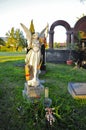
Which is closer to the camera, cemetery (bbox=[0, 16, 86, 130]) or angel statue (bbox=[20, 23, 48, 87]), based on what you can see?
cemetery (bbox=[0, 16, 86, 130])

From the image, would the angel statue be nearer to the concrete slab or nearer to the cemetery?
the cemetery

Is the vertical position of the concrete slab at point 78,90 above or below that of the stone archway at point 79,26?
below

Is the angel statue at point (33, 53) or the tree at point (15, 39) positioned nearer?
the angel statue at point (33, 53)

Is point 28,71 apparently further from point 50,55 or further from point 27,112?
point 50,55

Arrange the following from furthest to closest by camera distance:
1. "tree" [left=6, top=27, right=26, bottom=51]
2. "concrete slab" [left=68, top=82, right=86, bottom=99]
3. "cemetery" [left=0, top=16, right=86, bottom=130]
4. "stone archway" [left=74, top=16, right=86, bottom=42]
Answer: "tree" [left=6, top=27, right=26, bottom=51] → "stone archway" [left=74, top=16, right=86, bottom=42] → "concrete slab" [left=68, top=82, right=86, bottom=99] → "cemetery" [left=0, top=16, right=86, bottom=130]

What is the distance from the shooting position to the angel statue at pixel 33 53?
259 inches

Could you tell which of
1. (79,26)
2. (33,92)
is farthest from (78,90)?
(79,26)

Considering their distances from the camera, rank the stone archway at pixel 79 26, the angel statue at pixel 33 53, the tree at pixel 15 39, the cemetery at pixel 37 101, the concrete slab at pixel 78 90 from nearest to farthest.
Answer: the cemetery at pixel 37 101
the angel statue at pixel 33 53
the concrete slab at pixel 78 90
the stone archway at pixel 79 26
the tree at pixel 15 39

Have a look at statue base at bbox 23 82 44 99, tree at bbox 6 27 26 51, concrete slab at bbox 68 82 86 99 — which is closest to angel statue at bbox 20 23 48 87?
statue base at bbox 23 82 44 99

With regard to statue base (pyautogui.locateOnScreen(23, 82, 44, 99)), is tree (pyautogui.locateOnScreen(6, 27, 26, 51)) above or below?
above

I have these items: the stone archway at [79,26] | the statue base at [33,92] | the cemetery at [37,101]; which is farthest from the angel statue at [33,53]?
the stone archway at [79,26]

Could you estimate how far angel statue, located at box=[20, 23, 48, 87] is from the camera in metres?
6.58

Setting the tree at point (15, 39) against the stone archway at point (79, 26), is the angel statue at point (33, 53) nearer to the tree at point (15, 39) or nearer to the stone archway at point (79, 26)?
the stone archway at point (79, 26)

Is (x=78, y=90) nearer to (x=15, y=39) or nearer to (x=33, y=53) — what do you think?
(x=33, y=53)
